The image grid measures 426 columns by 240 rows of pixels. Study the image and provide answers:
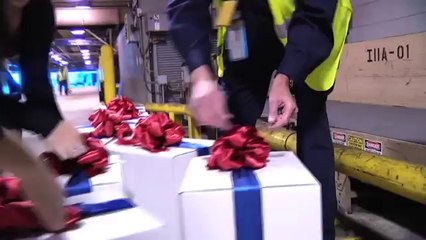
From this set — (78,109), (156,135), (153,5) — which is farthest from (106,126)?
(78,109)

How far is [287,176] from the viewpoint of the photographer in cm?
84

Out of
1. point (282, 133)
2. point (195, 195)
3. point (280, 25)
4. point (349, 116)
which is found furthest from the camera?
point (349, 116)

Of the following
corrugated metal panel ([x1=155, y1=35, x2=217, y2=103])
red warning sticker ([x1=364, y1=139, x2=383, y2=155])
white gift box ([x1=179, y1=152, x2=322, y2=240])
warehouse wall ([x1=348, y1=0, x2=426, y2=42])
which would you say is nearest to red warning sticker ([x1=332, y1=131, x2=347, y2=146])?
red warning sticker ([x1=364, y1=139, x2=383, y2=155])

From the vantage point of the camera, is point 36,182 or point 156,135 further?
point 156,135

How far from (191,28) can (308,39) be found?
266mm

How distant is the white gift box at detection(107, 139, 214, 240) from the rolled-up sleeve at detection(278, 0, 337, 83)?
43cm

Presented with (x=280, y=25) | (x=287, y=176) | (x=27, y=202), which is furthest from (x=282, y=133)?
(x=27, y=202)

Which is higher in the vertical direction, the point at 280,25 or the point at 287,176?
the point at 280,25

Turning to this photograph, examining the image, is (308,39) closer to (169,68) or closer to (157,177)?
(157,177)

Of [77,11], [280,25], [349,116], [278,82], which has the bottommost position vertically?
[349,116]

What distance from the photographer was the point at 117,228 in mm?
772

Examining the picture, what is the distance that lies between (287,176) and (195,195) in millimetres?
163

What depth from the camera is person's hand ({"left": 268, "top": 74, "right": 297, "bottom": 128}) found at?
92cm

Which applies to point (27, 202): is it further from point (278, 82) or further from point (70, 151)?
point (278, 82)
